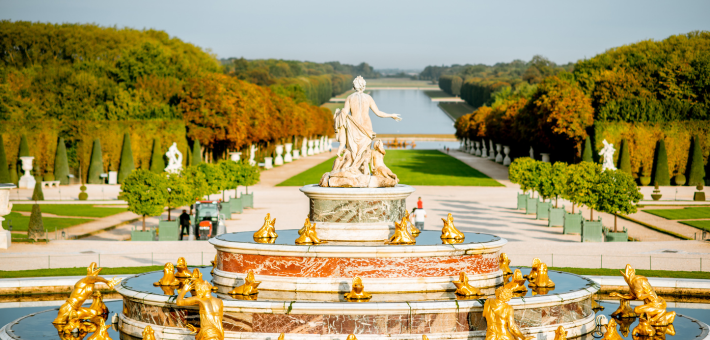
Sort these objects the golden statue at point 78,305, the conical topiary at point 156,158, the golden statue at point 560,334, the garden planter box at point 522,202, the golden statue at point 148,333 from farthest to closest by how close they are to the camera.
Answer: the conical topiary at point 156,158 < the garden planter box at point 522,202 < the golden statue at point 78,305 < the golden statue at point 148,333 < the golden statue at point 560,334

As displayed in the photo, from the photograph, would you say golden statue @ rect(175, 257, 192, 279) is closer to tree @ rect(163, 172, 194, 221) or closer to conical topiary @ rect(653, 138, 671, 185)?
tree @ rect(163, 172, 194, 221)

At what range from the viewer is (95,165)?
63.1 m

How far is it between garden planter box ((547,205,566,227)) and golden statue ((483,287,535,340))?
916 inches

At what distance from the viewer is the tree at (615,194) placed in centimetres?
3198

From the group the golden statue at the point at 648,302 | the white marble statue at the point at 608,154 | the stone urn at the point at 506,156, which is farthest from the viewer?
the stone urn at the point at 506,156

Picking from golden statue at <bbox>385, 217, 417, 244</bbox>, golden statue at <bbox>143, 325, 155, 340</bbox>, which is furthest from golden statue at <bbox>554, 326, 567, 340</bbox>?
golden statue at <bbox>143, 325, 155, 340</bbox>

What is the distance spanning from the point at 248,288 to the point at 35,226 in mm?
18127

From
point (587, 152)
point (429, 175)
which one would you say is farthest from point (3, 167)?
point (587, 152)

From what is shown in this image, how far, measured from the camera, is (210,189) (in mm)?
38125

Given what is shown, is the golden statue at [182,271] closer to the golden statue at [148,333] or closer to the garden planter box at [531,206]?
the golden statue at [148,333]

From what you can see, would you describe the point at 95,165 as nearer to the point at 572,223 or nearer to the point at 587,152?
the point at 587,152

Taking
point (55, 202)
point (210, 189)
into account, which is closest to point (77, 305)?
point (210, 189)

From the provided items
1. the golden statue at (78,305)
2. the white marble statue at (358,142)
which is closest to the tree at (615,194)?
the white marble statue at (358,142)

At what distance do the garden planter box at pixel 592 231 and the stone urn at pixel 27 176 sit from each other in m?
43.8
